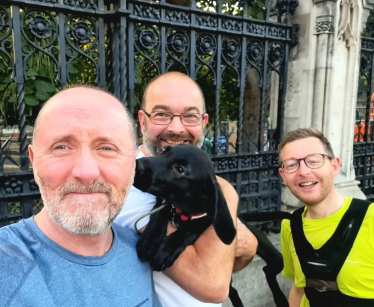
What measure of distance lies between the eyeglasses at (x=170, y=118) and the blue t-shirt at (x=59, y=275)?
84cm

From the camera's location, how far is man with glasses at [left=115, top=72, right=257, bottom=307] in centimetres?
148

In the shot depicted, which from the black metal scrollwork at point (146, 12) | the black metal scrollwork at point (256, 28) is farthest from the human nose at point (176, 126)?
the black metal scrollwork at point (256, 28)

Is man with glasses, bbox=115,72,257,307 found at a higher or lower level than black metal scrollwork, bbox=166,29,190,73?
lower

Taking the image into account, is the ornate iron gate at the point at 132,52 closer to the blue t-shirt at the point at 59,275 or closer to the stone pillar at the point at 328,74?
the stone pillar at the point at 328,74

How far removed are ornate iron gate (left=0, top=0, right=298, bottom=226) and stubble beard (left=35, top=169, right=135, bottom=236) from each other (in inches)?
68.8

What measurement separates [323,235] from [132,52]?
231 cm

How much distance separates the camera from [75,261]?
1.15 metres

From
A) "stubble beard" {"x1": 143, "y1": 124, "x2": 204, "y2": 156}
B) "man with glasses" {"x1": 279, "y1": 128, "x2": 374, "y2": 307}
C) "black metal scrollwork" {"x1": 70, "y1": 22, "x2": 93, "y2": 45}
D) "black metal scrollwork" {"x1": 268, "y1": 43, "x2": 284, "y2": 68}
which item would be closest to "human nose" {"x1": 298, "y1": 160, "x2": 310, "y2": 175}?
"man with glasses" {"x1": 279, "y1": 128, "x2": 374, "y2": 307}

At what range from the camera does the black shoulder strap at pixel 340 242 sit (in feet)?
7.25

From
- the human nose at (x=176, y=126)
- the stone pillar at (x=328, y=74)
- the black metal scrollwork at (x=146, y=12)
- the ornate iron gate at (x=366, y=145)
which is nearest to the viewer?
the human nose at (x=176, y=126)

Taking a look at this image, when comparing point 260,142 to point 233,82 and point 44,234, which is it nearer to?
point 233,82

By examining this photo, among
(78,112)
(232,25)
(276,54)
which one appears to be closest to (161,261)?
(78,112)

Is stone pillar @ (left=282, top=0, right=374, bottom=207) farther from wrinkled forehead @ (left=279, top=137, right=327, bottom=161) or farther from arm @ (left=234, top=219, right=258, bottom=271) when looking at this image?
arm @ (left=234, top=219, right=258, bottom=271)

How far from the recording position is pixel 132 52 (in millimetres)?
3014
